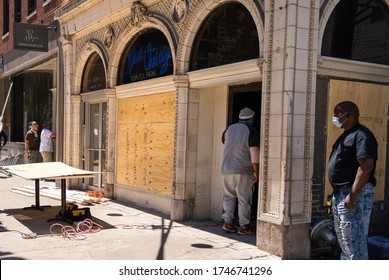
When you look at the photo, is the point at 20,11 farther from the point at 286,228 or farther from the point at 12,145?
the point at 286,228

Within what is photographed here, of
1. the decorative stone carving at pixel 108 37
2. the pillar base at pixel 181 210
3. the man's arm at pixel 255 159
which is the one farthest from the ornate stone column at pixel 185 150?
the decorative stone carving at pixel 108 37

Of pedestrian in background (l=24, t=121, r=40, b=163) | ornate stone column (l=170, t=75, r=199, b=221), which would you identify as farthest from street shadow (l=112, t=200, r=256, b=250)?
pedestrian in background (l=24, t=121, r=40, b=163)

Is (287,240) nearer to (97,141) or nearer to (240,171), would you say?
(240,171)

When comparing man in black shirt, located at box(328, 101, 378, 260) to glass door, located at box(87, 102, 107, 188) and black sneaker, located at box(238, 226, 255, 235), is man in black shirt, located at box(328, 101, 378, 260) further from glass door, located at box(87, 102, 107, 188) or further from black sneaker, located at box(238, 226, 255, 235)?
glass door, located at box(87, 102, 107, 188)

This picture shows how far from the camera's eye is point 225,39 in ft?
25.3

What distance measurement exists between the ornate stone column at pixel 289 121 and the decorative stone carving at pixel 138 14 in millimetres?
3853

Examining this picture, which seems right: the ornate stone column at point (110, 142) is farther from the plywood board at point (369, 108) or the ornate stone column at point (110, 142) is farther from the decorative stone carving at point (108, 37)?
the plywood board at point (369, 108)

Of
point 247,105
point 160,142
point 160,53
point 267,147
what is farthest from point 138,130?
point 267,147

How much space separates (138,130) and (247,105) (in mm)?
2895

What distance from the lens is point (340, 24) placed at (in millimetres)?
6496

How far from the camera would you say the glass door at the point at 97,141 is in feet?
38.1

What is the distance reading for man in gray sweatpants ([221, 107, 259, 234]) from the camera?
7.10 metres

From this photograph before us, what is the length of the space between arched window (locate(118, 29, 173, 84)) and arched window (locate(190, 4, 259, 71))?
902 millimetres

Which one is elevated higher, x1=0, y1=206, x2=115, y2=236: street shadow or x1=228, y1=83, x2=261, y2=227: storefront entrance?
x1=228, y1=83, x2=261, y2=227: storefront entrance
